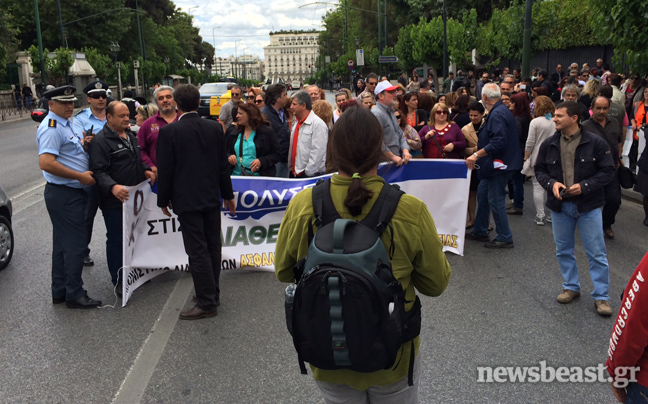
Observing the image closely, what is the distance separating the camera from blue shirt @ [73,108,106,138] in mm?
6855

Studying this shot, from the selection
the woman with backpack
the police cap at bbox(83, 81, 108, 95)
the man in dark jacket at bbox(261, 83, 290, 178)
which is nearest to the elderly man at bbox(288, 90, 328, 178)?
the man in dark jacket at bbox(261, 83, 290, 178)

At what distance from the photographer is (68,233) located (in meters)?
5.71

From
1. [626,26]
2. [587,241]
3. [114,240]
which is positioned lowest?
[114,240]

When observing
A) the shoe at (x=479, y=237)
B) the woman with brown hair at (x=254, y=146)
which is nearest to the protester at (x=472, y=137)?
the shoe at (x=479, y=237)

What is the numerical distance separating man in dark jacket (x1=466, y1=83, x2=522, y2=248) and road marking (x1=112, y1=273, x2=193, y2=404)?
3.62m

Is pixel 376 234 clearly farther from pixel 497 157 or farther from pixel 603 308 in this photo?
pixel 497 157

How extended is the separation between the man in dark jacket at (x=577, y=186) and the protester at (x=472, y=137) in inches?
111

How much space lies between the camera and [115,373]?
175 inches

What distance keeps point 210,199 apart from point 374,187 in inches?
122

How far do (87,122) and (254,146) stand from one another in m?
1.87

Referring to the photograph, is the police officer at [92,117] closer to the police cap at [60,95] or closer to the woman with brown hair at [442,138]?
the police cap at [60,95]

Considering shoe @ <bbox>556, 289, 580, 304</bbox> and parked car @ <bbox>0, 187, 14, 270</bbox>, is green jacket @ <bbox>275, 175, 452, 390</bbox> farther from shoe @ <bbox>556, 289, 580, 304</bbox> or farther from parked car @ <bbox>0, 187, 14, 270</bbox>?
parked car @ <bbox>0, 187, 14, 270</bbox>

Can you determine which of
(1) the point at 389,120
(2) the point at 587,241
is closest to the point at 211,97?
(1) the point at 389,120

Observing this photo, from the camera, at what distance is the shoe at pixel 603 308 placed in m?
5.25
